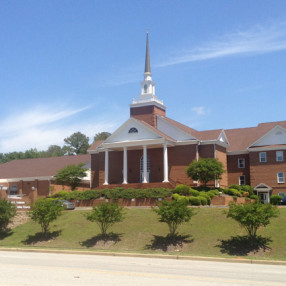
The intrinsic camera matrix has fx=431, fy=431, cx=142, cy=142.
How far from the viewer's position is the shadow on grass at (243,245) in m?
23.4

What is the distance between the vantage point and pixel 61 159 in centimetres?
6538

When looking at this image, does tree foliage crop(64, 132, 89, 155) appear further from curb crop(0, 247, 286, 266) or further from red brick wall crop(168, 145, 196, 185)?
curb crop(0, 247, 286, 266)

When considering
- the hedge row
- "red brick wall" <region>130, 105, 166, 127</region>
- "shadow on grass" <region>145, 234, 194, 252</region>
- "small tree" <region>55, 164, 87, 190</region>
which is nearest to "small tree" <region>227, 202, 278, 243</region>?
"shadow on grass" <region>145, 234, 194, 252</region>

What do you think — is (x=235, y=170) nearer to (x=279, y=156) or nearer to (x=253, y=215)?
(x=279, y=156)

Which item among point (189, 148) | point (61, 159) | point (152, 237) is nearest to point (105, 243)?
point (152, 237)

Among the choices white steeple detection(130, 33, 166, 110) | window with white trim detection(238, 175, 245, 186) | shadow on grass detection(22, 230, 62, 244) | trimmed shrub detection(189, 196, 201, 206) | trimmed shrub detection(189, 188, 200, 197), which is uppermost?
white steeple detection(130, 33, 166, 110)

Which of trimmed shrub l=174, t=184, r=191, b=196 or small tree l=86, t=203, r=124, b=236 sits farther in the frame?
trimmed shrub l=174, t=184, r=191, b=196

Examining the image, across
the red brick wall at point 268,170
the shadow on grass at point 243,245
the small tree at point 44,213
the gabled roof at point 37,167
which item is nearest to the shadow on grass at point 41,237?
the small tree at point 44,213

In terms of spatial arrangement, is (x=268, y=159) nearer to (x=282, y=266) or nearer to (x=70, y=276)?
(x=282, y=266)

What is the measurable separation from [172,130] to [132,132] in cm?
466

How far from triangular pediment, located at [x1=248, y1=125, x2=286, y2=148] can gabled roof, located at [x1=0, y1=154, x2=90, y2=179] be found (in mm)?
25632

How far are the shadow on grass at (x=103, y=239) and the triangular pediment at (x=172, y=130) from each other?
21.7 metres

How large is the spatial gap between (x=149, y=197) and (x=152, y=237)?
13.9m

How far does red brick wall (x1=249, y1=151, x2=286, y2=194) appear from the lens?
4806 cm
